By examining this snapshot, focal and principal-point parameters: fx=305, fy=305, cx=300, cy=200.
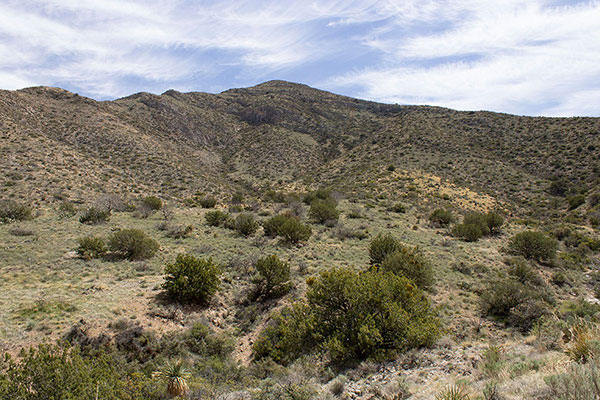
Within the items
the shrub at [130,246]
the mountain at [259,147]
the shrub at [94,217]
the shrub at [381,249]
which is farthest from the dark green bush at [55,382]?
the mountain at [259,147]

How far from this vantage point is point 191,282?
1112cm

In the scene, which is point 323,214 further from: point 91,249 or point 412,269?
point 91,249

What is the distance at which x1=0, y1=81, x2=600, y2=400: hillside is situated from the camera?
19.8 ft

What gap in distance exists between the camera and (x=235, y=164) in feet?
189

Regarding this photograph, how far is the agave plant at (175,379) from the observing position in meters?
6.38

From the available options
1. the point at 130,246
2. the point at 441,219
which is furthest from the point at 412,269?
the point at 441,219

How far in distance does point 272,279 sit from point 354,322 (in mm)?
4966

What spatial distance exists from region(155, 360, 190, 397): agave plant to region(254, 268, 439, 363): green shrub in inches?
99.7

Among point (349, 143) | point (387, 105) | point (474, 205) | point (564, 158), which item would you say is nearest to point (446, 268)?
point (474, 205)

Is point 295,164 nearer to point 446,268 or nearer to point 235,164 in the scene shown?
point 235,164

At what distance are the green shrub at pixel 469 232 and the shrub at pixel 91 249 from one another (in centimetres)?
2148

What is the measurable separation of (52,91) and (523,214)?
67.7m

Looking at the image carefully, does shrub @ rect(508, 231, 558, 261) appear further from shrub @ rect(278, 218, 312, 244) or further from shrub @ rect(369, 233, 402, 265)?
shrub @ rect(278, 218, 312, 244)

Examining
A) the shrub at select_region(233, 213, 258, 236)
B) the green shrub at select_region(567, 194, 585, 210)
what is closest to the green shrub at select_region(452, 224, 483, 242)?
the shrub at select_region(233, 213, 258, 236)
